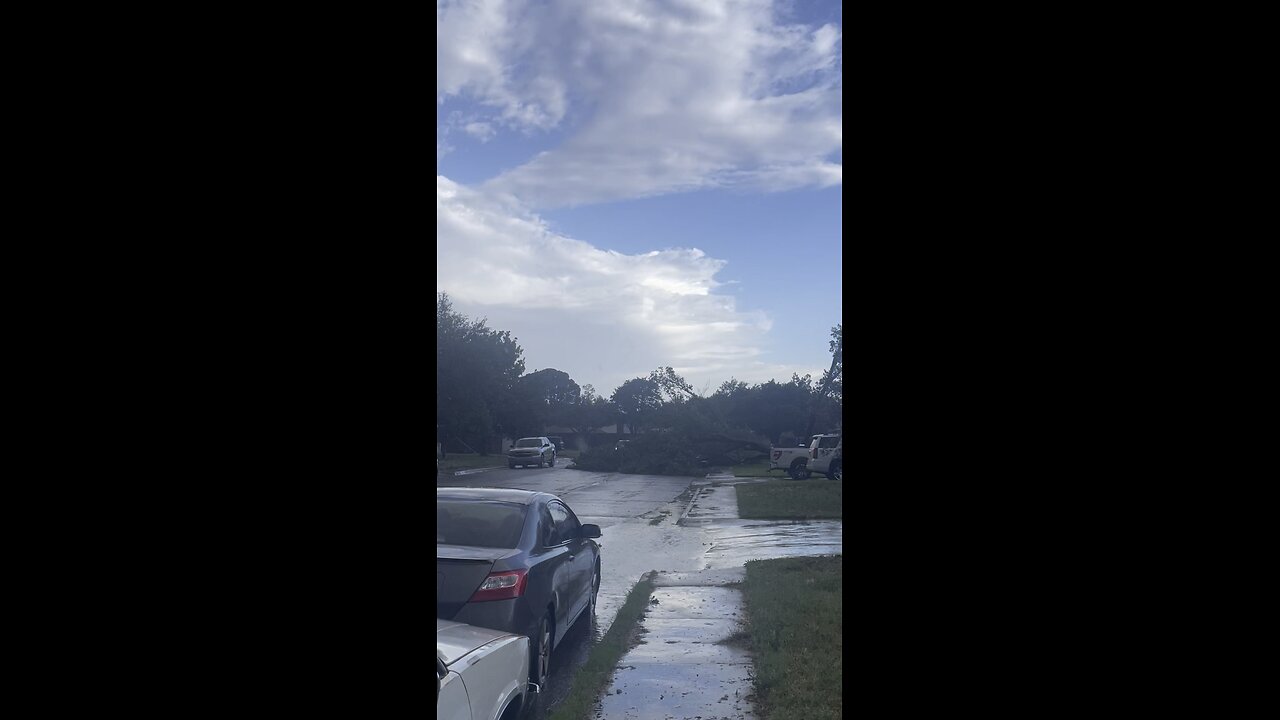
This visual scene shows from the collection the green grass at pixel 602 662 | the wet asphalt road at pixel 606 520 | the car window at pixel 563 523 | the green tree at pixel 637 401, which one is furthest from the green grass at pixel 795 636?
the green tree at pixel 637 401

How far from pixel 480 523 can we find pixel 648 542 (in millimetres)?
7116

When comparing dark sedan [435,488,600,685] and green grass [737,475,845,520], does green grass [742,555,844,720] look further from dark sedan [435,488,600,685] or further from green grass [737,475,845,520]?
green grass [737,475,845,520]

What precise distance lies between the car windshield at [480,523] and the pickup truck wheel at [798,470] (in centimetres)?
1805

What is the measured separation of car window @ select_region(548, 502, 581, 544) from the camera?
572 cm

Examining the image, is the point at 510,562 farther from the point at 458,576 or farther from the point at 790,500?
the point at 790,500

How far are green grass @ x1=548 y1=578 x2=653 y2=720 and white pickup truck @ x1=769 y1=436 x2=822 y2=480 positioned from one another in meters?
14.4

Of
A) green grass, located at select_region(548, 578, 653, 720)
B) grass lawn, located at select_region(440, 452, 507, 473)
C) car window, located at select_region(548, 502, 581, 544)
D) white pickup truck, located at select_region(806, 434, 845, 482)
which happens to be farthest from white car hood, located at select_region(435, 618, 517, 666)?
grass lawn, located at select_region(440, 452, 507, 473)

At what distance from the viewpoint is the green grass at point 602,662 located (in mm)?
5008

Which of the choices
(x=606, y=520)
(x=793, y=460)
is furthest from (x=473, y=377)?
(x=606, y=520)

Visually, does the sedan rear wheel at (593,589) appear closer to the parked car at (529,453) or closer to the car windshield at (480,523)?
the car windshield at (480,523)
